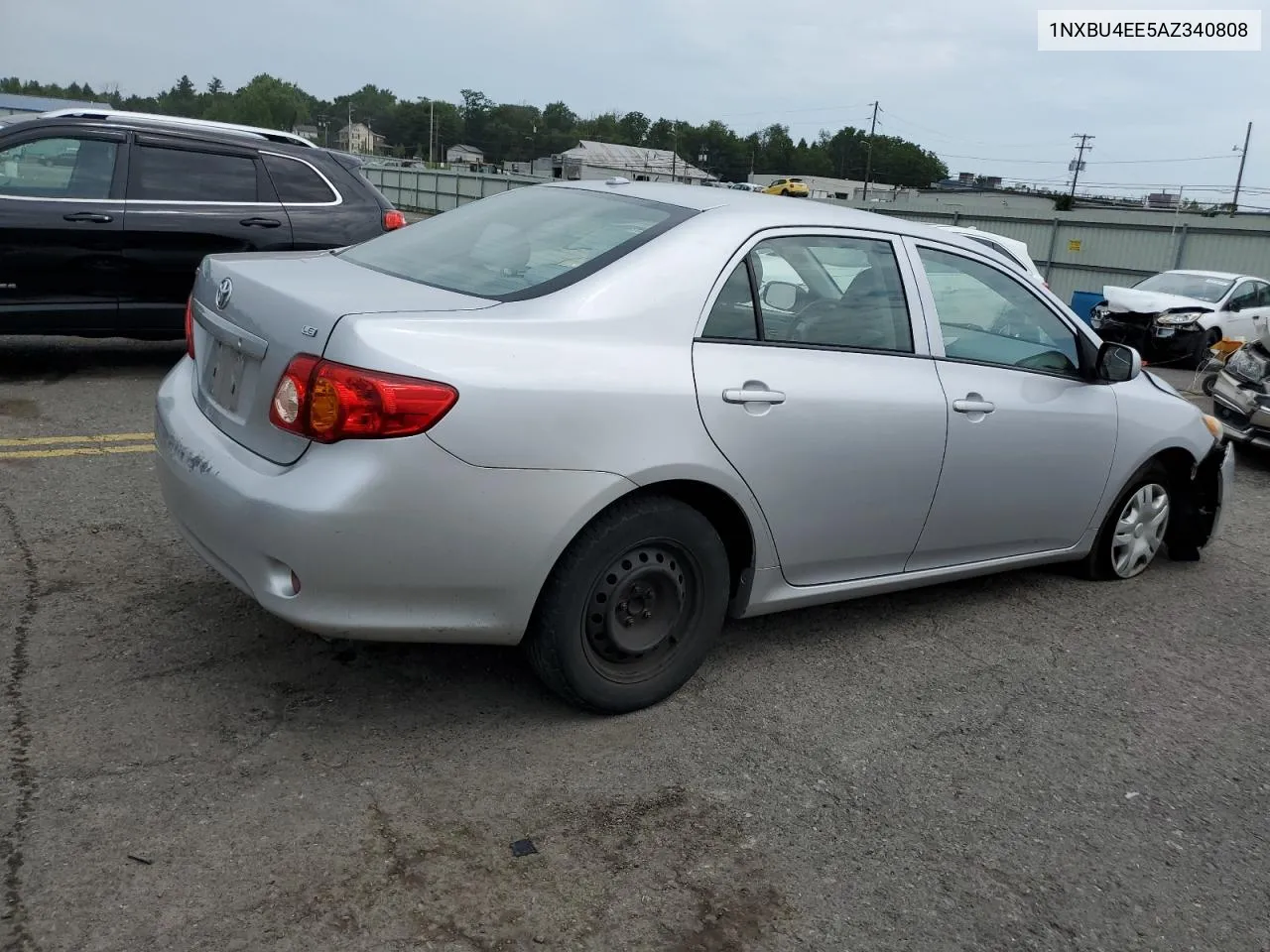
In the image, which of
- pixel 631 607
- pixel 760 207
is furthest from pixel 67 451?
pixel 760 207

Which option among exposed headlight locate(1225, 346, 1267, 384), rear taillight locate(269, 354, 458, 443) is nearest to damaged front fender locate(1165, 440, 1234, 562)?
exposed headlight locate(1225, 346, 1267, 384)

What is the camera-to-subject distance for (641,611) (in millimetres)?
3482

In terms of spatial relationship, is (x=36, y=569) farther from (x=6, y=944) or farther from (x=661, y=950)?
(x=661, y=950)

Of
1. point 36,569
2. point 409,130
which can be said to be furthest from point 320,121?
point 36,569

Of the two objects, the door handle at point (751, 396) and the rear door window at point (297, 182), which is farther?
the rear door window at point (297, 182)

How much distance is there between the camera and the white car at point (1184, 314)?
16.0 metres

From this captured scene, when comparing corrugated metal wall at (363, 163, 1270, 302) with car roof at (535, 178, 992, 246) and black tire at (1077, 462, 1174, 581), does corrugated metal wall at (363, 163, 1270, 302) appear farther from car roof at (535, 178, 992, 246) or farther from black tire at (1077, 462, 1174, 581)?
car roof at (535, 178, 992, 246)

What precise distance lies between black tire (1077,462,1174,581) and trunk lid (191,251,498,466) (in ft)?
10.7

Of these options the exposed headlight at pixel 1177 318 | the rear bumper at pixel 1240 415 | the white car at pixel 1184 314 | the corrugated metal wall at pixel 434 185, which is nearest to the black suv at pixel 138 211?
the rear bumper at pixel 1240 415

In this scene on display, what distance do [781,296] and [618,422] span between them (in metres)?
0.89

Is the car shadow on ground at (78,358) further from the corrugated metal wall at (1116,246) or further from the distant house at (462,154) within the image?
the distant house at (462,154)

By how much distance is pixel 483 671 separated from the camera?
380 cm

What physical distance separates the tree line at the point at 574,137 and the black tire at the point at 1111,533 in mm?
95140

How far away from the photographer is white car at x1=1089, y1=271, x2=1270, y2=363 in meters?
16.0
